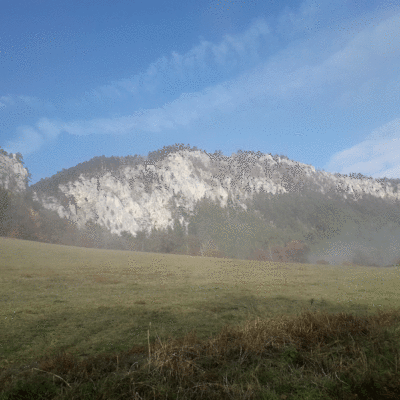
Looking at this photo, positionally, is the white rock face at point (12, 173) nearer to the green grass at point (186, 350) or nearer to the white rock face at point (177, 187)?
the white rock face at point (177, 187)

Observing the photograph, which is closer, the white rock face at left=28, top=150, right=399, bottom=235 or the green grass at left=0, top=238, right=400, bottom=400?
the green grass at left=0, top=238, right=400, bottom=400

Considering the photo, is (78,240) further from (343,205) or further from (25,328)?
(343,205)

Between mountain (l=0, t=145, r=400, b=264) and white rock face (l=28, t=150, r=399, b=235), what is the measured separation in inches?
17.9

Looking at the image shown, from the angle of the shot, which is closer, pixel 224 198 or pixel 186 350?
pixel 186 350

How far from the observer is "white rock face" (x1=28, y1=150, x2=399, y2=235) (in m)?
118

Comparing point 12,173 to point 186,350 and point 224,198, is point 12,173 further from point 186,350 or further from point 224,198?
point 224,198

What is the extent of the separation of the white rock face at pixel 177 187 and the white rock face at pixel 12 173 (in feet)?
76.4

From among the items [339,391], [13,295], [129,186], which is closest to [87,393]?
[339,391]

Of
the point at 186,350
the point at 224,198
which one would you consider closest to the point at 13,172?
the point at 186,350

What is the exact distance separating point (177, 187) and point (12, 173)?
85.0 meters

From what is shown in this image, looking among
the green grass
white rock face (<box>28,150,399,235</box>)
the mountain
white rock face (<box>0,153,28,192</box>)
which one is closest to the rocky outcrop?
white rock face (<box>0,153,28,192</box>)

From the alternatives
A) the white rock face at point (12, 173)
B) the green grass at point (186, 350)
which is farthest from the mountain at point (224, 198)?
the green grass at point (186, 350)

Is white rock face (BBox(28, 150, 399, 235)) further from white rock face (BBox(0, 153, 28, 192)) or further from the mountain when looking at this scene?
white rock face (BBox(0, 153, 28, 192))

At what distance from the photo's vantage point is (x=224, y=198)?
160 meters
